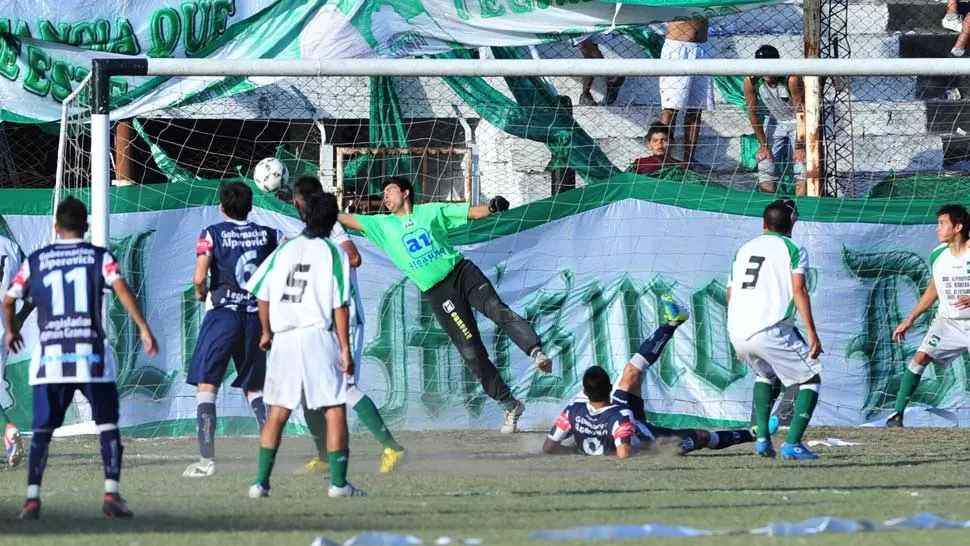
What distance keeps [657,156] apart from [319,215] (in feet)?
23.5

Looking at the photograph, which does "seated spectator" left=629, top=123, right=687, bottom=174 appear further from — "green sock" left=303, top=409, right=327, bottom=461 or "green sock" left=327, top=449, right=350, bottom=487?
"green sock" left=327, top=449, right=350, bottom=487

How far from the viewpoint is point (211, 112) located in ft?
51.3

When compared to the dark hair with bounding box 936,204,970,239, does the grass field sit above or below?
below

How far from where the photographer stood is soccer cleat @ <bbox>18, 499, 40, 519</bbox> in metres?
7.52

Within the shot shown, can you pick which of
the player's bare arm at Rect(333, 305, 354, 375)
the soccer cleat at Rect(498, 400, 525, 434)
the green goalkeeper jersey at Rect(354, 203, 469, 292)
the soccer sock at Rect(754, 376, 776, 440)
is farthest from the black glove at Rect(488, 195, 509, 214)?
the player's bare arm at Rect(333, 305, 354, 375)

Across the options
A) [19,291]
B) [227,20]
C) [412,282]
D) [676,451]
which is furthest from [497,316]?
[19,291]

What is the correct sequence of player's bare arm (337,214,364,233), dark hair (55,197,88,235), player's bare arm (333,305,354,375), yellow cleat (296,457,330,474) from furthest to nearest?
player's bare arm (337,214,364,233)
yellow cleat (296,457,330,474)
player's bare arm (333,305,354,375)
dark hair (55,197,88,235)

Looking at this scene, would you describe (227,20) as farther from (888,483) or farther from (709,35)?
(888,483)

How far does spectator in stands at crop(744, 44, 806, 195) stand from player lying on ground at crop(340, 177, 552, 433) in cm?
355

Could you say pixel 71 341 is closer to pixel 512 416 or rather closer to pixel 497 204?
pixel 497 204

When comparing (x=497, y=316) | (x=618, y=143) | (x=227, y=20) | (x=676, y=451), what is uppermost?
(x=227, y=20)

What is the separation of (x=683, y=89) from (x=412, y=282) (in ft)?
13.7

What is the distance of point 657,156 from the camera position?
1493 centimetres

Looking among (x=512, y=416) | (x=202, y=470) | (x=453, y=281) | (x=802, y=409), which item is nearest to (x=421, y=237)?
(x=453, y=281)
